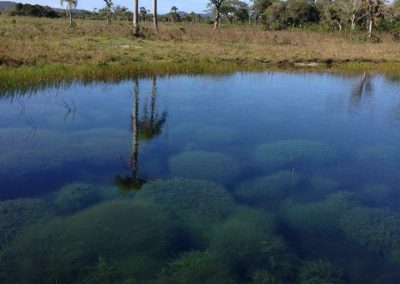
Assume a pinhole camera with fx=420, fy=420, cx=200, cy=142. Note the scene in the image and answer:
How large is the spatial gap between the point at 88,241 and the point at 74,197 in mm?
1271

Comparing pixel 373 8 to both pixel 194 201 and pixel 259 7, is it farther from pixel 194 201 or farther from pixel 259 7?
pixel 259 7

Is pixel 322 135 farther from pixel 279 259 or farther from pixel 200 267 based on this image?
pixel 200 267

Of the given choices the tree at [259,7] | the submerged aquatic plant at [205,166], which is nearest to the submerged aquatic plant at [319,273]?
the submerged aquatic plant at [205,166]

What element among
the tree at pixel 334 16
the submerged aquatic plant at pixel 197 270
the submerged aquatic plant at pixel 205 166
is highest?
the tree at pixel 334 16

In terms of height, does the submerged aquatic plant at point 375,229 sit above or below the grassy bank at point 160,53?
below

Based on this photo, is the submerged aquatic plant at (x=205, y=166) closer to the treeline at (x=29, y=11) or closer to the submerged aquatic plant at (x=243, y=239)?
the submerged aquatic plant at (x=243, y=239)

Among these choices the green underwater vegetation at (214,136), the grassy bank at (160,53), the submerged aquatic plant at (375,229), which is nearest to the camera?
the submerged aquatic plant at (375,229)

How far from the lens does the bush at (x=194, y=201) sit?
572 centimetres

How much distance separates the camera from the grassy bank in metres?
14.2

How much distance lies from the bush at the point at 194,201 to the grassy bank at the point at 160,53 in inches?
291

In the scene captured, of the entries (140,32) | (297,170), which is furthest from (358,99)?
(140,32)

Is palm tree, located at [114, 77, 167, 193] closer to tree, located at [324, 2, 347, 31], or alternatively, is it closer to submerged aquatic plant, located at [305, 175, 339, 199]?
submerged aquatic plant, located at [305, 175, 339, 199]

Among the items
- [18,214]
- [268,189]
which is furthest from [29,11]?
[268,189]

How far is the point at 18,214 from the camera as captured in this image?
5.74m
